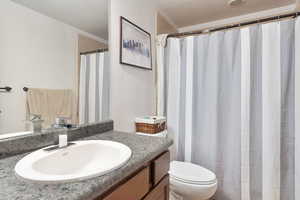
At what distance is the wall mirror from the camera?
29.4 inches

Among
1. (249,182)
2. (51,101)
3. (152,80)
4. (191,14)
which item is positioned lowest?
(249,182)

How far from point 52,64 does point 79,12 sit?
1.41 ft

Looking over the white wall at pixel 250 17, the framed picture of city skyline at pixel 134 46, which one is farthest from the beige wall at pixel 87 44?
the white wall at pixel 250 17

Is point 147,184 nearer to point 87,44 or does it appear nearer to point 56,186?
point 56,186

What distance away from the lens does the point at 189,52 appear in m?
1.68

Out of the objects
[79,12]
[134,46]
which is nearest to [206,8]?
[134,46]

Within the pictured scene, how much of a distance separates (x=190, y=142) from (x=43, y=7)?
1.62 m

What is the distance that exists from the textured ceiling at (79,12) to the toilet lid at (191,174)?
126cm

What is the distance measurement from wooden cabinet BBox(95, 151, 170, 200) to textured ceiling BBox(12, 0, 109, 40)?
966 mm

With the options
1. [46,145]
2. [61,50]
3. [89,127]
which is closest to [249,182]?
[89,127]

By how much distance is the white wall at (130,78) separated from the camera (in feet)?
4.18

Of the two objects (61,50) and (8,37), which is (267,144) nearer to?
(61,50)

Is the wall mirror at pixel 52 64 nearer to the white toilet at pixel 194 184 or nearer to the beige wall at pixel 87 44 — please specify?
the beige wall at pixel 87 44

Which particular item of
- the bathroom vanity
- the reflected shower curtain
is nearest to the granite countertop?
the bathroom vanity
